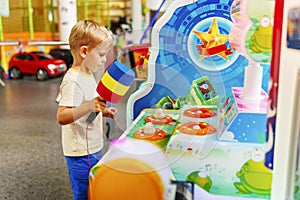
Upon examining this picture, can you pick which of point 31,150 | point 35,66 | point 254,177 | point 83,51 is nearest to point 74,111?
point 83,51

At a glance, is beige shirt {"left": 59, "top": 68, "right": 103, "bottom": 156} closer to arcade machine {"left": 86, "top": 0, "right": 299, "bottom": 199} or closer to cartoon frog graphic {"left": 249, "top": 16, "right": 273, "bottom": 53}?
arcade machine {"left": 86, "top": 0, "right": 299, "bottom": 199}

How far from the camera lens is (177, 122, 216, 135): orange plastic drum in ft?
2.19

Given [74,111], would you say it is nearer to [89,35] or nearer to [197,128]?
[89,35]

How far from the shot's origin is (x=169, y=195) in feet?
1.91

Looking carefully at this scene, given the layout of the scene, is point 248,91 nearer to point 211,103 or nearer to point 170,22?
point 211,103

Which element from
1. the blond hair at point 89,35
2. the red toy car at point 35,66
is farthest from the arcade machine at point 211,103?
the red toy car at point 35,66

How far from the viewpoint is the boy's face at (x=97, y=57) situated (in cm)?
71

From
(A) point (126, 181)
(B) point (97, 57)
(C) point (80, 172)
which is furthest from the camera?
(C) point (80, 172)

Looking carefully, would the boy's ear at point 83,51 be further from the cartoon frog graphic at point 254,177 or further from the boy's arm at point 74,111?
the cartoon frog graphic at point 254,177

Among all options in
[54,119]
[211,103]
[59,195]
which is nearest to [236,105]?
[211,103]

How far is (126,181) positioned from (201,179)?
0.45 feet

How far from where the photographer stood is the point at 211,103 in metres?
0.77

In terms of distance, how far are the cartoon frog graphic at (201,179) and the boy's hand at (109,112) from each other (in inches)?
9.2

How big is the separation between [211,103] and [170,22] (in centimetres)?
24
